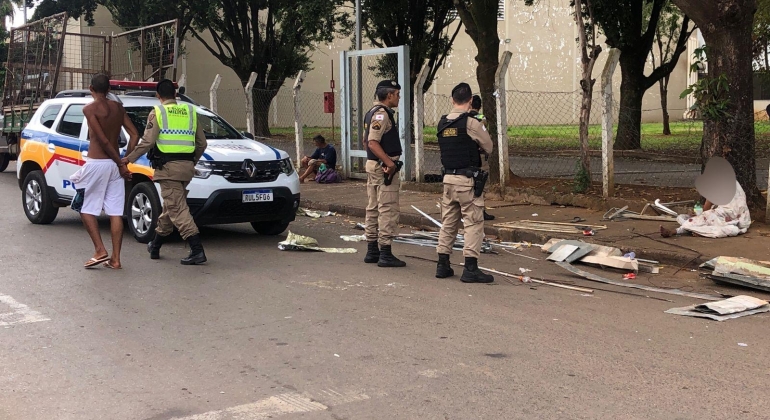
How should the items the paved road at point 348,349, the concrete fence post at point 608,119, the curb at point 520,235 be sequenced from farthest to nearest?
the concrete fence post at point 608,119 < the curb at point 520,235 < the paved road at point 348,349

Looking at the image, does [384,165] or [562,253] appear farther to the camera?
[562,253]

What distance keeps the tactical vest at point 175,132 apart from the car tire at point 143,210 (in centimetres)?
111

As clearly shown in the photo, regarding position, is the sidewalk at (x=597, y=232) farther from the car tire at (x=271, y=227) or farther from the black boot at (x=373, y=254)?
the black boot at (x=373, y=254)

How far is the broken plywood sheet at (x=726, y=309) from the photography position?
20.8 ft

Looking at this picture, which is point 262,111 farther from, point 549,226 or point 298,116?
point 549,226

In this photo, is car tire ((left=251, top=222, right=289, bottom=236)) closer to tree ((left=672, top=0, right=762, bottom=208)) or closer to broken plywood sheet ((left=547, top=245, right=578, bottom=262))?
broken plywood sheet ((left=547, top=245, right=578, bottom=262))

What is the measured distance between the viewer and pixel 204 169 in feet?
30.4

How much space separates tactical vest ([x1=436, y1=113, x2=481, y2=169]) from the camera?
765 cm

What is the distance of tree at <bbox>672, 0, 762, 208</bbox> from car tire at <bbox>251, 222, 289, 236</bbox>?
5253 mm

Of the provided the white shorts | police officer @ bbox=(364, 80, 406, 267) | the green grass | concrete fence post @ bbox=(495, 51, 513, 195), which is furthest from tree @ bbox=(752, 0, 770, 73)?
the white shorts

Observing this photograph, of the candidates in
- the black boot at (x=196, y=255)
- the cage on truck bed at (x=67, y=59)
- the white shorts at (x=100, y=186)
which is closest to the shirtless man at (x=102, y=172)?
the white shorts at (x=100, y=186)

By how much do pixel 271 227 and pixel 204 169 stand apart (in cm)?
151

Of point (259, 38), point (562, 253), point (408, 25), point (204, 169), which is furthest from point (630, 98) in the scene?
point (204, 169)

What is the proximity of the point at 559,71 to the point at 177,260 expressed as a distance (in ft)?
129
